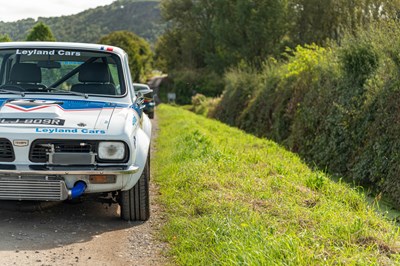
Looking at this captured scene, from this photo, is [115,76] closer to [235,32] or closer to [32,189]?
[32,189]

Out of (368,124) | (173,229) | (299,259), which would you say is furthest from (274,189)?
(368,124)

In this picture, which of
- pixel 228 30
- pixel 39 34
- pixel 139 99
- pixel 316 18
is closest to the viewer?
pixel 139 99

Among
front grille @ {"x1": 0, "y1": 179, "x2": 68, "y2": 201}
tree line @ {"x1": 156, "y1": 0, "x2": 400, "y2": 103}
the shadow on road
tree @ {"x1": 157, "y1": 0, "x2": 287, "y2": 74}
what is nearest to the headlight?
front grille @ {"x1": 0, "y1": 179, "x2": 68, "y2": 201}

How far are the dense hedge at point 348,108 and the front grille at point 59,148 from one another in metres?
5.02

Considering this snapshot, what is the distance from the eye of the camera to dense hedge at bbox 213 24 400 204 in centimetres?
883

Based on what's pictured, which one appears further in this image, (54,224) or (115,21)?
(115,21)

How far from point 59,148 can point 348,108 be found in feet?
23.4

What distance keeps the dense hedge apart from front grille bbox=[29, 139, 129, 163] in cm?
502

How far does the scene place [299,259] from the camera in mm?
3873

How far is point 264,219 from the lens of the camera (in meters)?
5.18

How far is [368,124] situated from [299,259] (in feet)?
20.8

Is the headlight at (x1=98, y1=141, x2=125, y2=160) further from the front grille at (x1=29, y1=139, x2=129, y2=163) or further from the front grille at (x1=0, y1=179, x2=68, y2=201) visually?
the front grille at (x1=0, y1=179, x2=68, y2=201)

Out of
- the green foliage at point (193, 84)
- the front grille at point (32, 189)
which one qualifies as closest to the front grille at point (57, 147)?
the front grille at point (32, 189)

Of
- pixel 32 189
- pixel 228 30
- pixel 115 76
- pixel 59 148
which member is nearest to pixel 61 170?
pixel 59 148
